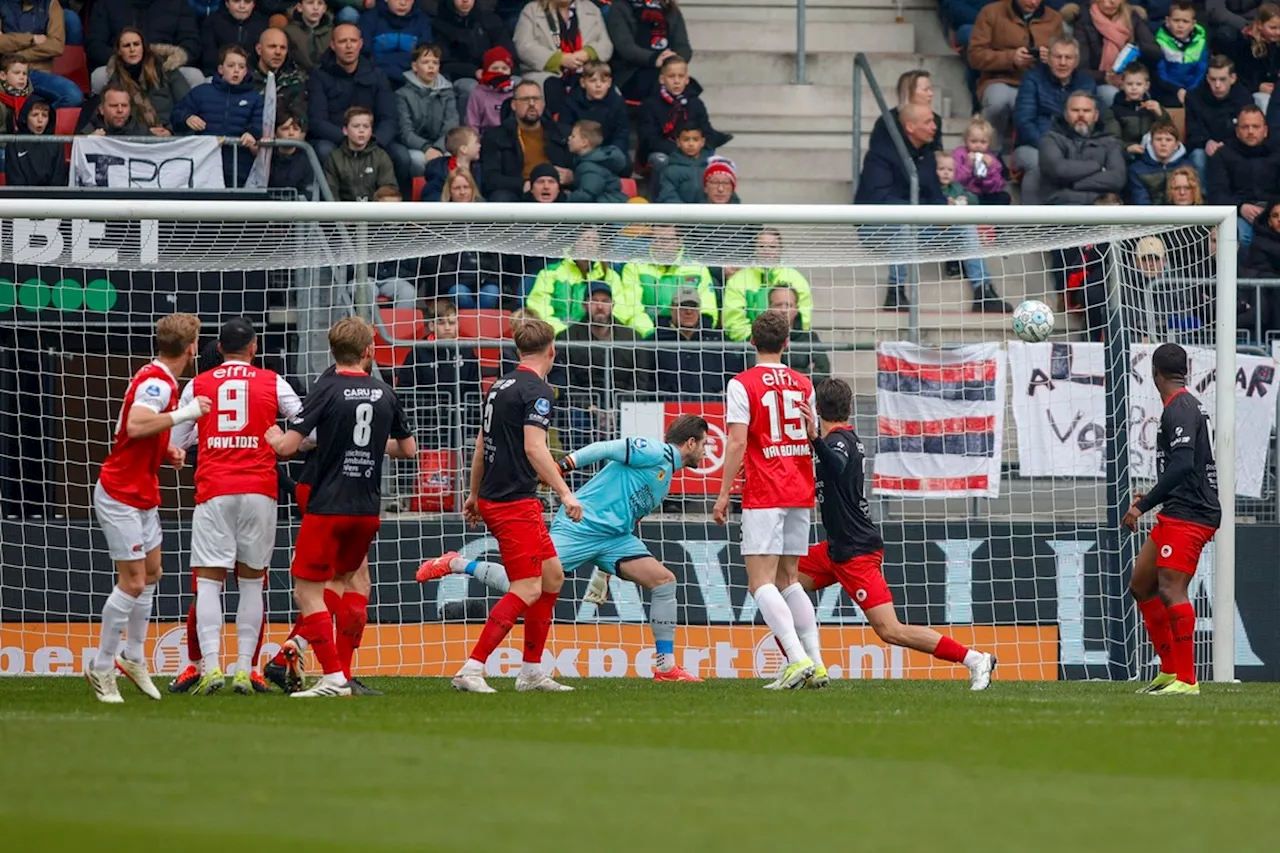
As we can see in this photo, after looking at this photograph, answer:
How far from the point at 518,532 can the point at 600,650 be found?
11.5ft

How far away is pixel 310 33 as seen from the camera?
17203mm

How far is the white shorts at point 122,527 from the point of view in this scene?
972 centimetres

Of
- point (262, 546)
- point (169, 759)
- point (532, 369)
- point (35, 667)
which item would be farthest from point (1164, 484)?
point (35, 667)

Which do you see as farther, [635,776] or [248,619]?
[248,619]

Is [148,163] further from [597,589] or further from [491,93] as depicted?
[597,589]

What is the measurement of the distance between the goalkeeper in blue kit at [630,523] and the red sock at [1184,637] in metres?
3.02

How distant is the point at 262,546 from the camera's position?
1008cm

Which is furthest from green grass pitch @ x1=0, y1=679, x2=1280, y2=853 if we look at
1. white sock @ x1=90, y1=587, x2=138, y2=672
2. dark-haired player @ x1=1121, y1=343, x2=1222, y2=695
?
dark-haired player @ x1=1121, y1=343, x2=1222, y2=695

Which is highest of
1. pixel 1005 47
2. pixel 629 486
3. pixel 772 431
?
pixel 1005 47

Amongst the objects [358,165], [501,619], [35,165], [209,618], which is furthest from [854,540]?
[35,165]

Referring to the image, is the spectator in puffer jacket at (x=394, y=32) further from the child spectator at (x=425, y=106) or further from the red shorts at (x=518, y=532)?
the red shorts at (x=518, y=532)

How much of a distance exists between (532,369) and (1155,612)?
13.2 feet

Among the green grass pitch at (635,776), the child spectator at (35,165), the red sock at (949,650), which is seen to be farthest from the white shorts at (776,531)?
the child spectator at (35,165)

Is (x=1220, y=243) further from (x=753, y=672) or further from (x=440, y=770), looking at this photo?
(x=440, y=770)
